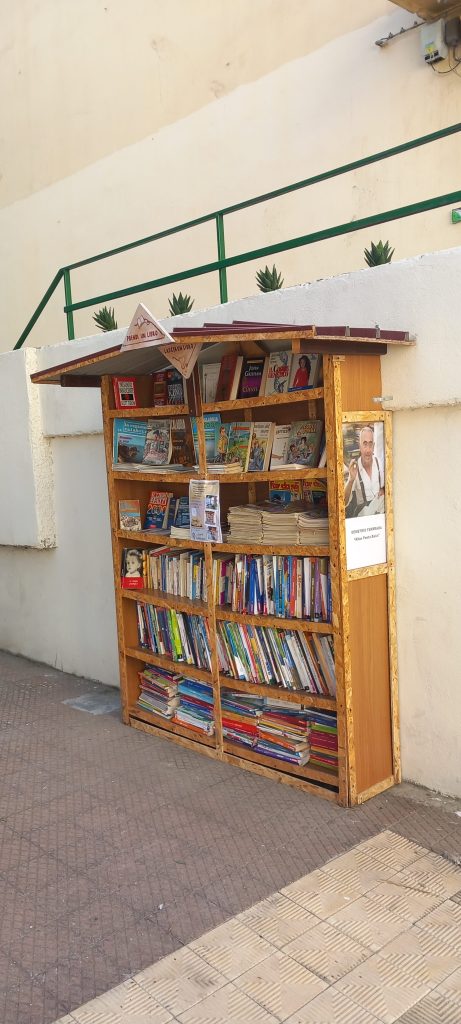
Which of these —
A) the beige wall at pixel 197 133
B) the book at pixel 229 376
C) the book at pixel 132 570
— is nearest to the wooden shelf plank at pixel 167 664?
the book at pixel 132 570

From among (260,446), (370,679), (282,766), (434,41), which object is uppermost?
(434,41)

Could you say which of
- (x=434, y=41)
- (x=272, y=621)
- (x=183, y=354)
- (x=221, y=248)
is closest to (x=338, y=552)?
(x=272, y=621)

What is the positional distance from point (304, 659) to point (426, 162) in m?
4.24

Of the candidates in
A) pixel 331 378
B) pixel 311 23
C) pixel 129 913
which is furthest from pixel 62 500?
pixel 311 23

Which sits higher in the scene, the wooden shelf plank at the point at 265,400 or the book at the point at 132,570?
the wooden shelf plank at the point at 265,400

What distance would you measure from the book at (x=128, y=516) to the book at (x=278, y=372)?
1.40 m

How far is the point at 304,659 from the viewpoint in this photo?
4383 millimetres

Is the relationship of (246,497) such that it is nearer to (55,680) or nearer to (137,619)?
A: (137,619)

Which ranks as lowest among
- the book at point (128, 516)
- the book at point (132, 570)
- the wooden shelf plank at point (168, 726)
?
the wooden shelf plank at point (168, 726)

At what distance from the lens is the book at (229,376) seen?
4594 millimetres

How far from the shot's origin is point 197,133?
795 cm

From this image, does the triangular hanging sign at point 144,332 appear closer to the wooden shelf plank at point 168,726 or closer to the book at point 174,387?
the book at point 174,387

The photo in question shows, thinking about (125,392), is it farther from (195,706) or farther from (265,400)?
(195,706)

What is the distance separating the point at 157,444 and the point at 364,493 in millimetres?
1750
